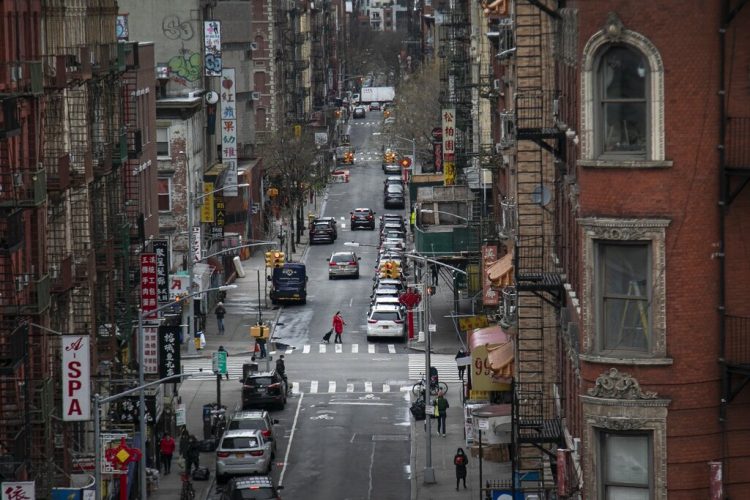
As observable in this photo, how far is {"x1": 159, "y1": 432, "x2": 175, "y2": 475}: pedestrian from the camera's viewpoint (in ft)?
198

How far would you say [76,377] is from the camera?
44844 millimetres

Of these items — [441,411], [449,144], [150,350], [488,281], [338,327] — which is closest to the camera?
[150,350]

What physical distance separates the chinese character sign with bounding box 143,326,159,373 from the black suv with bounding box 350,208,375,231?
238 feet

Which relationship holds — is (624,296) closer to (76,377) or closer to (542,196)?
(542,196)

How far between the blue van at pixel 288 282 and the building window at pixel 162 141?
29.4 feet

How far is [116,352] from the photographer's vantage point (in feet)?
188

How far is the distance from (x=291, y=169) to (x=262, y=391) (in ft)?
195

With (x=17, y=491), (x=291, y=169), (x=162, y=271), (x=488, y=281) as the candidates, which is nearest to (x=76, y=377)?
(x=17, y=491)

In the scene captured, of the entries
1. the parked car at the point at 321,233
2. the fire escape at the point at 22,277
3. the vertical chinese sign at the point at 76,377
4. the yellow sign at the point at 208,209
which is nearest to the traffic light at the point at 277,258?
the yellow sign at the point at 208,209

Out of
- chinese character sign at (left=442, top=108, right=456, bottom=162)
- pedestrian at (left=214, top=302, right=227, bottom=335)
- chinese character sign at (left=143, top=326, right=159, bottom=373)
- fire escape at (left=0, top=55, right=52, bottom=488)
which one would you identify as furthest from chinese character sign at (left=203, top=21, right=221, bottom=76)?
fire escape at (left=0, top=55, right=52, bottom=488)

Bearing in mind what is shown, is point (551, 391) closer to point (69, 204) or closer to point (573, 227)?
point (573, 227)

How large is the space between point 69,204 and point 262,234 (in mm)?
71134

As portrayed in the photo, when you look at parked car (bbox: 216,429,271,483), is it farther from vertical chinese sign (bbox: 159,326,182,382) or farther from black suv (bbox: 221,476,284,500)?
black suv (bbox: 221,476,284,500)

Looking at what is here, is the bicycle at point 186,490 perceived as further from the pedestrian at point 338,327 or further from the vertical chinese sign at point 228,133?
the vertical chinese sign at point 228,133
